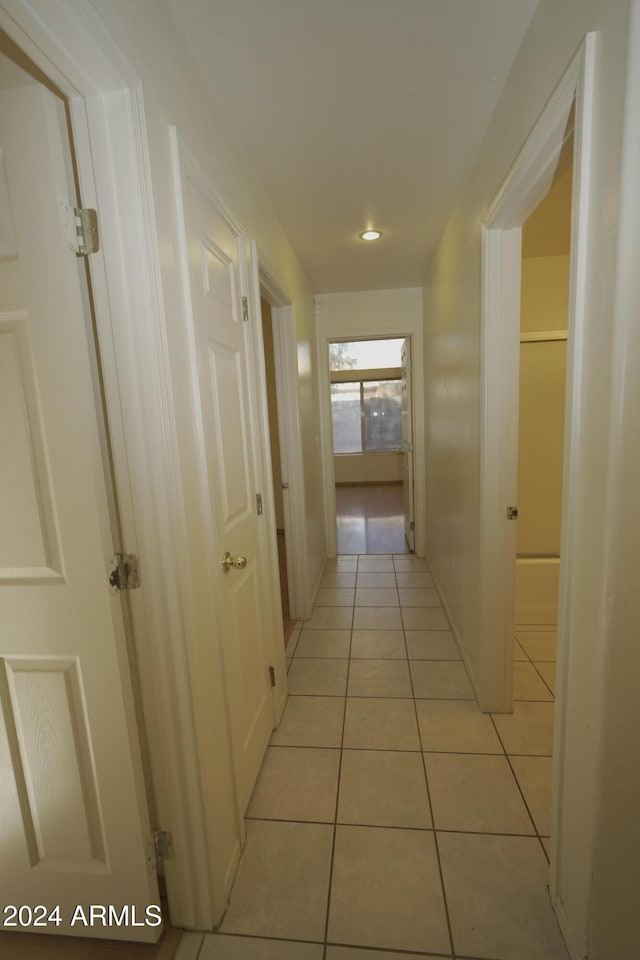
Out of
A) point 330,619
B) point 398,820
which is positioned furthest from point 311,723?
point 330,619

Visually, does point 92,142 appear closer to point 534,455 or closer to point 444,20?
point 444,20

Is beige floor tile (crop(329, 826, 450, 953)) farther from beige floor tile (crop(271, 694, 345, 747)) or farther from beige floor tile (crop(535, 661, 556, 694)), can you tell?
beige floor tile (crop(535, 661, 556, 694))

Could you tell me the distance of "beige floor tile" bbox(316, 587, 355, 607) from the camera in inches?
125

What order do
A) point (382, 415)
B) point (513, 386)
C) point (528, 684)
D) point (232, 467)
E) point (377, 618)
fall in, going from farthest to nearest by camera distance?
1. point (382, 415)
2. point (377, 618)
3. point (528, 684)
4. point (513, 386)
5. point (232, 467)

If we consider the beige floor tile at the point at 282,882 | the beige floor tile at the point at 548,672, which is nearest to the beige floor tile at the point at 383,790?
the beige floor tile at the point at 282,882

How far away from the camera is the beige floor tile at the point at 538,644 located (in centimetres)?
243

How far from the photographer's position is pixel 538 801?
1526mm

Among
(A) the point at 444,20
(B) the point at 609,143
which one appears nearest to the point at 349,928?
(B) the point at 609,143

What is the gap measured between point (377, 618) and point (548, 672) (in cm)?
104

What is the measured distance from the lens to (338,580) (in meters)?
3.61

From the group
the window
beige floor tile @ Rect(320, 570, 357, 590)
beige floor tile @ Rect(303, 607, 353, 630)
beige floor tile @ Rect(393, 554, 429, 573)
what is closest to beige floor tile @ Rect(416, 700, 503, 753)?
beige floor tile @ Rect(303, 607, 353, 630)

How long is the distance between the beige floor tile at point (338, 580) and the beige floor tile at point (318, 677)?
3.35ft

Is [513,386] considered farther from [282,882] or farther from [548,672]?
[282,882]

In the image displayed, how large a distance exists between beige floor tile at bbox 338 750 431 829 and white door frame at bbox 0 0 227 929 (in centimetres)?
55
